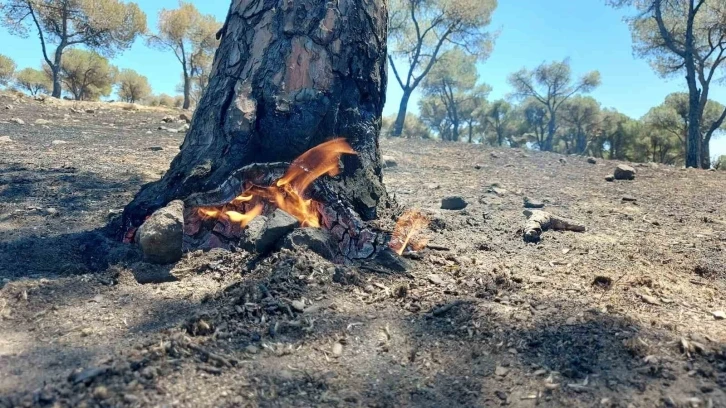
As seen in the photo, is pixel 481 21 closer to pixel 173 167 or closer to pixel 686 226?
pixel 686 226

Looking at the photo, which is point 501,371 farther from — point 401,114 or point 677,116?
point 677,116

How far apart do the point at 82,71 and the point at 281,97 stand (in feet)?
94.5

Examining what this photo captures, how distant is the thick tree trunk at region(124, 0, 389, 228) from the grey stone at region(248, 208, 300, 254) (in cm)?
48

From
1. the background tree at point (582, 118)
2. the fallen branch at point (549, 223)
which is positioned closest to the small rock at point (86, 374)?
the fallen branch at point (549, 223)

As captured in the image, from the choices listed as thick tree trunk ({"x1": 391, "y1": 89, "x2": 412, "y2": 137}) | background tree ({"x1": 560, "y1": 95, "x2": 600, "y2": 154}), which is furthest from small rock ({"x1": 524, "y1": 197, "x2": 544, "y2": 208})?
background tree ({"x1": 560, "y1": 95, "x2": 600, "y2": 154})

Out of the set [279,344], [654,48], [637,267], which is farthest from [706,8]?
[279,344]

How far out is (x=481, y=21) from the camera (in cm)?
2003

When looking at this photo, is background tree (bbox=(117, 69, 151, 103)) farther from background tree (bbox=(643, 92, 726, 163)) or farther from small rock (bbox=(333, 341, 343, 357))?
small rock (bbox=(333, 341, 343, 357))

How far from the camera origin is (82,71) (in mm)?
26953

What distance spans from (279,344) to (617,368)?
119 cm

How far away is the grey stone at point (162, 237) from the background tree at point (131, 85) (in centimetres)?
3384

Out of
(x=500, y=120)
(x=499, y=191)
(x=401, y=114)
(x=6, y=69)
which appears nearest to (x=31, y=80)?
(x=6, y=69)

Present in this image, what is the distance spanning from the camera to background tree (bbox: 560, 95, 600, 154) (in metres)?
30.3

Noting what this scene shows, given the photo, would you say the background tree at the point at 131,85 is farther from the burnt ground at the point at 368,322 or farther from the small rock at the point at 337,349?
the small rock at the point at 337,349
